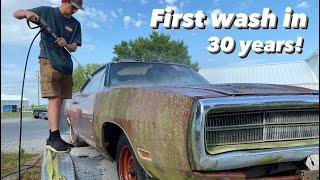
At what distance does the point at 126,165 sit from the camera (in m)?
3.54

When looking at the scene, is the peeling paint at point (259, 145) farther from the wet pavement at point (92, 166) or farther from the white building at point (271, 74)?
the wet pavement at point (92, 166)

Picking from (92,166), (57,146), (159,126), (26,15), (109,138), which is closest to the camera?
(159,126)

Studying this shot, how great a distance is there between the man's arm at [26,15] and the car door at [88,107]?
1.36 m

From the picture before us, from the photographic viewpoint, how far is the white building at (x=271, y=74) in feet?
15.9

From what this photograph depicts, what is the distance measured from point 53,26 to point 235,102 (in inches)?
83.1

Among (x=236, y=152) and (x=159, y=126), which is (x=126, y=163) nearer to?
(x=159, y=126)

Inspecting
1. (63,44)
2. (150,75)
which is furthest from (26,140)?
(63,44)

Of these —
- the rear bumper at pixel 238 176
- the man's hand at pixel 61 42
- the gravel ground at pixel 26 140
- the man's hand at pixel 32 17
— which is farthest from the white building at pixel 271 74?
the gravel ground at pixel 26 140

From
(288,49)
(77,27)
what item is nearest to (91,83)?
(77,27)

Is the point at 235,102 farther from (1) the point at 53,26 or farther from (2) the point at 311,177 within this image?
(1) the point at 53,26

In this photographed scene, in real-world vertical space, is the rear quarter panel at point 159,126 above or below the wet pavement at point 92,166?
above

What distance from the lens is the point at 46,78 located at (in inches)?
144

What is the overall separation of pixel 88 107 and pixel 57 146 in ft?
3.75

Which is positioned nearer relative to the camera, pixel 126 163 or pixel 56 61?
pixel 126 163
